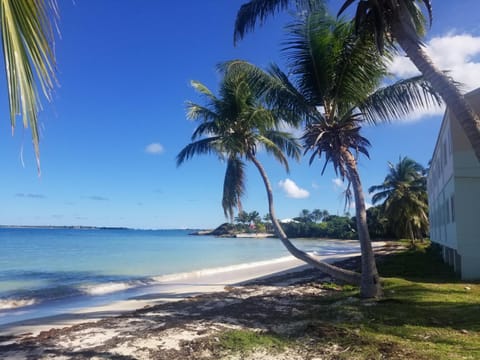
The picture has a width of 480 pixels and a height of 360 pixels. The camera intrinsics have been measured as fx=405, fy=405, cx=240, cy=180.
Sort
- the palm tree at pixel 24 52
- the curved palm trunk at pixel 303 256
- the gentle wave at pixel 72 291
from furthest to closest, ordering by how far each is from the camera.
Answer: the gentle wave at pixel 72 291, the curved palm trunk at pixel 303 256, the palm tree at pixel 24 52

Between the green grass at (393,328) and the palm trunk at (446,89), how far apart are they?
2.73 meters

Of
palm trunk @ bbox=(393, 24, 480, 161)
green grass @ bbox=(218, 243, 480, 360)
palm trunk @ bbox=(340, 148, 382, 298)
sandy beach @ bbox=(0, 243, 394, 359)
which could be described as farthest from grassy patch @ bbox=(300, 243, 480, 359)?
palm trunk @ bbox=(393, 24, 480, 161)

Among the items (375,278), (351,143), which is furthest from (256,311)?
(351,143)

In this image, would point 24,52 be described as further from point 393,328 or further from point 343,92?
point 343,92

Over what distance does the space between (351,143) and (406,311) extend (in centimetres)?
388

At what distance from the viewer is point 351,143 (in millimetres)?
9586

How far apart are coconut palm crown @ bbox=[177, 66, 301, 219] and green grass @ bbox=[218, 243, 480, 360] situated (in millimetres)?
5182

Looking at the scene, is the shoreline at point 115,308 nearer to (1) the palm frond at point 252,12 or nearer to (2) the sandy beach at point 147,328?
(2) the sandy beach at point 147,328

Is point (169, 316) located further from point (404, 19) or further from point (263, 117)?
point (404, 19)

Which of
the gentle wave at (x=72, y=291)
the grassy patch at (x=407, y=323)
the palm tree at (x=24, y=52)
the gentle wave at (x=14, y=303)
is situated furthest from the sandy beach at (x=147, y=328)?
the palm tree at (x=24, y=52)

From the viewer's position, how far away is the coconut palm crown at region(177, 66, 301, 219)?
40.5 feet

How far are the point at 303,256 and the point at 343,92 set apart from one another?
4469 millimetres

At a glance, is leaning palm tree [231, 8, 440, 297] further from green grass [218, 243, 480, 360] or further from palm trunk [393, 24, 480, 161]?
palm trunk [393, 24, 480, 161]

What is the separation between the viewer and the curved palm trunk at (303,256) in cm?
1041
